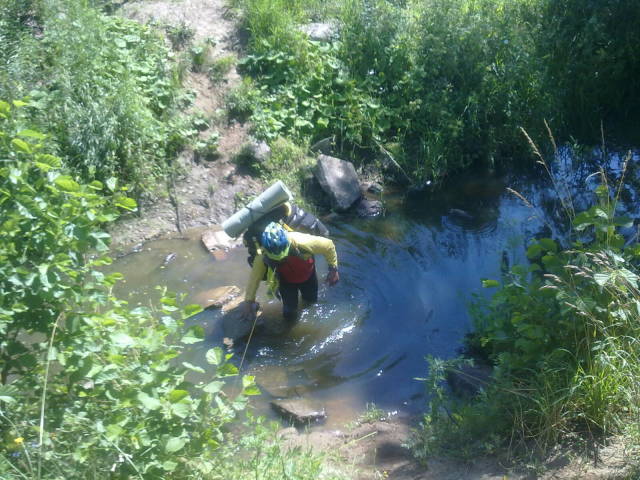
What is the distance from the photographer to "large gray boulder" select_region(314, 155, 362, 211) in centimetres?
802

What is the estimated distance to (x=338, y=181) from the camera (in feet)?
26.6

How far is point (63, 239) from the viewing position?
299cm

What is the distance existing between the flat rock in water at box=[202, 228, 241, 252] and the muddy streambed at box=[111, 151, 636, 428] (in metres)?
0.10

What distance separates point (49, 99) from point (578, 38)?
21.8 feet

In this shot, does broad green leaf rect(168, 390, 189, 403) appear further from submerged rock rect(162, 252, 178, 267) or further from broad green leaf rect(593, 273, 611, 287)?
submerged rock rect(162, 252, 178, 267)

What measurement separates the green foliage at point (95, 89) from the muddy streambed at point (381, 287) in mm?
1206

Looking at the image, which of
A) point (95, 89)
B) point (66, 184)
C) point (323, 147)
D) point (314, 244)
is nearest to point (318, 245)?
point (314, 244)

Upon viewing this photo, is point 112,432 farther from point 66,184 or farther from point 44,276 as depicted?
point 66,184

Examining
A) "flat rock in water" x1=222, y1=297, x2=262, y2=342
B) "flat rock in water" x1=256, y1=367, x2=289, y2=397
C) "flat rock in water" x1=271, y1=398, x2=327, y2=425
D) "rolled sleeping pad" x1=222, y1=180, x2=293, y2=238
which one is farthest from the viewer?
"flat rock in water" x1=222, y1=297, x2=262, y2=342

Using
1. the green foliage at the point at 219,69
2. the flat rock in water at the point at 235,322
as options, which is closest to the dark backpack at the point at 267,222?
the flat rock in water at the point at 235,322

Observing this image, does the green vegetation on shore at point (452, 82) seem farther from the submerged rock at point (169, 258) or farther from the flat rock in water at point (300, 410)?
the flat rock in water at point (300, 410)

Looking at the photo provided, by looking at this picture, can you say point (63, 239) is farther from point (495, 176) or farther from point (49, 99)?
point (495, 176)

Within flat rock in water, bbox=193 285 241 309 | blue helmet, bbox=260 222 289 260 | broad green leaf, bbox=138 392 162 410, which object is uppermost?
Answer: broad green leaf, bbox=138 392 162 410

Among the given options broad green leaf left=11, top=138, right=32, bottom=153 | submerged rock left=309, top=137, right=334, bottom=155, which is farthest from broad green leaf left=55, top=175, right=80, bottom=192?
submerged rock left=309, top=137, right=334, bottom=155
